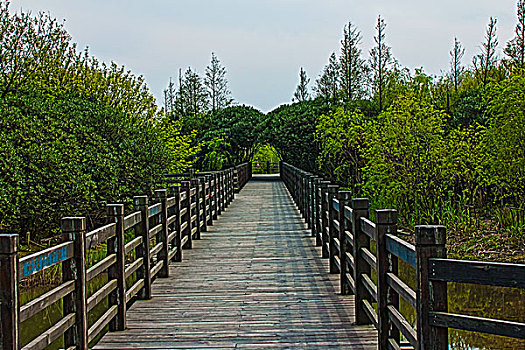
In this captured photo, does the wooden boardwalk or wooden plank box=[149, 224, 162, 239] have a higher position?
wooden plank box=[149, 224, 162, 239]

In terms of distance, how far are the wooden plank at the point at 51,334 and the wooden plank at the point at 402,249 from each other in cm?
196

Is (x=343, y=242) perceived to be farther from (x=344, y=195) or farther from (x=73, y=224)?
(x=73, y=224)

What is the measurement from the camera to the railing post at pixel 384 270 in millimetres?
3721

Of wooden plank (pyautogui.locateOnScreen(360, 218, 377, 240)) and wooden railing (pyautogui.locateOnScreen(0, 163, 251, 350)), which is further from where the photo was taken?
wooden plank (pyautogui.locateOnScreen(360, 218, 377, 240))

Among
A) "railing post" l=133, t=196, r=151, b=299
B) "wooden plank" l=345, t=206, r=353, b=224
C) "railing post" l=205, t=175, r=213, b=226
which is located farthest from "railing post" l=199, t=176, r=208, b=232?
"wooden plank" l=345, t=206, r=353, b=224

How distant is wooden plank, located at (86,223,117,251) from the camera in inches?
156

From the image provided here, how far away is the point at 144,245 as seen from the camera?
5.55 meters

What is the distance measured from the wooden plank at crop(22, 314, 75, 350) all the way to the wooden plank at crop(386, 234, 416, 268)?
1.96 m

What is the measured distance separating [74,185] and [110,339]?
7568 millimetres

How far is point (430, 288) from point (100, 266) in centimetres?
244

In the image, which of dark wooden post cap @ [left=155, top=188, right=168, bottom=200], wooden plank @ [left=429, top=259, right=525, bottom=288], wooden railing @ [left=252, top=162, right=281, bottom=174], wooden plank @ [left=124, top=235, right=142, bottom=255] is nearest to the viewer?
wooden plank @ [left=429, top=259, right=525, bottom=288]

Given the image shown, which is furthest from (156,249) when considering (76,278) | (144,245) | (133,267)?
(76,278)

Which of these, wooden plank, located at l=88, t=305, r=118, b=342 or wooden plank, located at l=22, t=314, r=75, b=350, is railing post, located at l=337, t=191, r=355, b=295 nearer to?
wooden plank, located at l=88, t=305, r=118, b=342

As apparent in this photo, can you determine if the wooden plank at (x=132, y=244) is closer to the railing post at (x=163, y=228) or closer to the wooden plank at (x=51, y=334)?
the railing post at (x=163, y=228)
